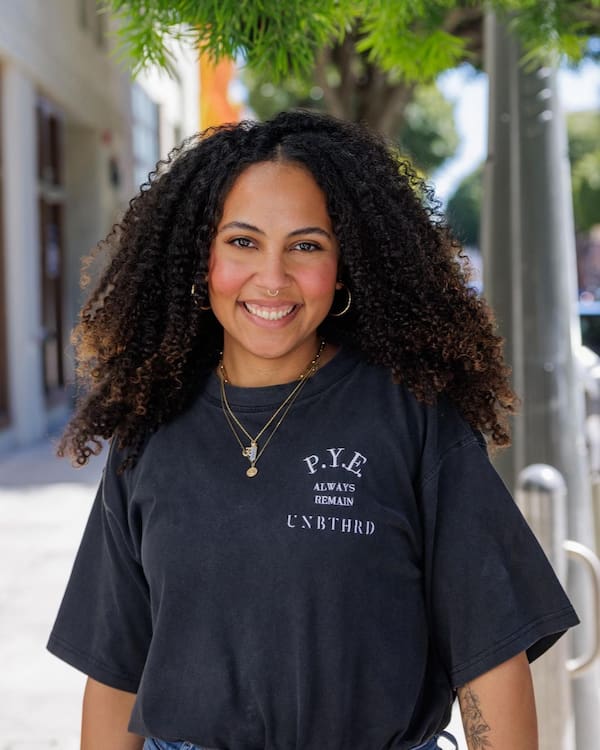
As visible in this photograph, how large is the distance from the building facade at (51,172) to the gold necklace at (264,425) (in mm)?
6825

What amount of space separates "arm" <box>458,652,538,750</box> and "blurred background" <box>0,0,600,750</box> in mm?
806

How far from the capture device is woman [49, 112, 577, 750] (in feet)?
6.18

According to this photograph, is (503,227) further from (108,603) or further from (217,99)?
(217,99)

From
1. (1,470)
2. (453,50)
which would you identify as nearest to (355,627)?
(453,50)

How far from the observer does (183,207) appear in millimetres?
2193

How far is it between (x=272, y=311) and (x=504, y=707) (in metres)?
0.79

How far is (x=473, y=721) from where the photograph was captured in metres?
1.90

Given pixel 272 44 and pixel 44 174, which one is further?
→ pixel 44 174

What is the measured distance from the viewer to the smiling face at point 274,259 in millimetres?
2043

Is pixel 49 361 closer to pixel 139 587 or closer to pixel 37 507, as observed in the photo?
pixel 37 507

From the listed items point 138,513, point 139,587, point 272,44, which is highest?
point 272,44

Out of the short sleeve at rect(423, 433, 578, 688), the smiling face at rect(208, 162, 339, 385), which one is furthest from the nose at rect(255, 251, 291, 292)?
the short sleeve at rect(423, 433, 578, 688)

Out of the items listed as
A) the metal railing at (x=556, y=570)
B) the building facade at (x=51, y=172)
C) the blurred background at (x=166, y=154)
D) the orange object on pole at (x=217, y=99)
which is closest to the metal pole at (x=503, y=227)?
the blurred background at (x=166, y=154)

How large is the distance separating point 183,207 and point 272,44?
490 millimetres
